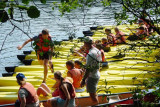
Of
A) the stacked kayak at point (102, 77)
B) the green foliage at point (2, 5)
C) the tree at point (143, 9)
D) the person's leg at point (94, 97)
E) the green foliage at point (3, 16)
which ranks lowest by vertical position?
the stacked kayak at point (102, 77)

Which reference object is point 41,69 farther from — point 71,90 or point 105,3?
point 105,3

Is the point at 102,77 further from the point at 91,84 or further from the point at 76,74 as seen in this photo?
the point at 91,84

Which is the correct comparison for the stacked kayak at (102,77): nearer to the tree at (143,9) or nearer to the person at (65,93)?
the person at (65,93)

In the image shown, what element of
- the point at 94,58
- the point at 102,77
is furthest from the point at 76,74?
the point at 94,58

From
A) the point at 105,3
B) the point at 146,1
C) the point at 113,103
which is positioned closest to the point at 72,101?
the point at 113,103

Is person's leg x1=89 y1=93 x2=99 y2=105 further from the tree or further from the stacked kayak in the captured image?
the tree

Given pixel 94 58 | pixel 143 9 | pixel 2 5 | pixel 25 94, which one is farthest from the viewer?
pixel 25 94

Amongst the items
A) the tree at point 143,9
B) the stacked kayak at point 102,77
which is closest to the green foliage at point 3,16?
the tree at point 143,9

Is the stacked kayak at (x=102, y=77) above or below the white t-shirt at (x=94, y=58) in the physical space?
below

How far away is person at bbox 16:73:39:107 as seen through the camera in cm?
480

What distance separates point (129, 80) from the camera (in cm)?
727

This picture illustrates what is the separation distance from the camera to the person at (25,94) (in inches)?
189

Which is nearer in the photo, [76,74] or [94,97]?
[94,97]

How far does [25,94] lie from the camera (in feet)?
15.9
